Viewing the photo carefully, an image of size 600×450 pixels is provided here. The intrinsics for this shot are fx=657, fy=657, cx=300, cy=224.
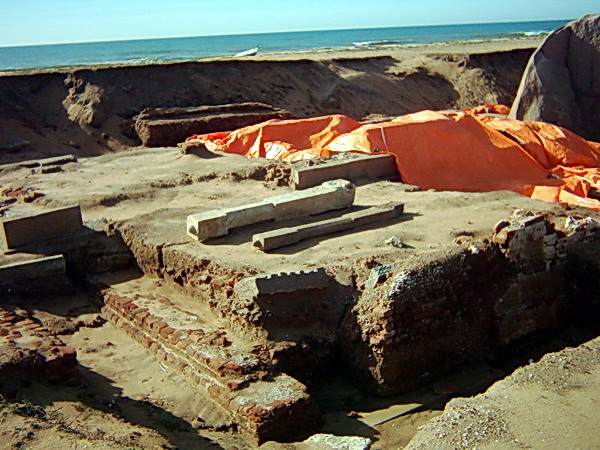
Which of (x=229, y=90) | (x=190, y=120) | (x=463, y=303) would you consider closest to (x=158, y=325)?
(x=463, y=303)

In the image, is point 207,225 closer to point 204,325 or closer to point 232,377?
point 204,325

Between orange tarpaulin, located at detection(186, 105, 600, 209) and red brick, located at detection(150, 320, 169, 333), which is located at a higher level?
orange tarpaulin, located at detection(186, 105, 600, 209)

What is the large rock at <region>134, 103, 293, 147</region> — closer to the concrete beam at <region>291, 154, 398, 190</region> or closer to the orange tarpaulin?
the orange tarpaulin

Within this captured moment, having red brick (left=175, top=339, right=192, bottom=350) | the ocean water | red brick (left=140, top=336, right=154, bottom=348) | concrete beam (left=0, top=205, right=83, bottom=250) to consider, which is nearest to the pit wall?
red brick (left=175, top=339, right=192, bottom=350)

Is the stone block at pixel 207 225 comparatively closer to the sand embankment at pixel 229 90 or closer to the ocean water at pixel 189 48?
the sand embankment at pixel 229 90

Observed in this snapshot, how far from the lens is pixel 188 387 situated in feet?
19.0

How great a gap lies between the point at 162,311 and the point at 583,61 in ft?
37.4

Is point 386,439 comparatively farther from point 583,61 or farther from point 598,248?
point 583,61

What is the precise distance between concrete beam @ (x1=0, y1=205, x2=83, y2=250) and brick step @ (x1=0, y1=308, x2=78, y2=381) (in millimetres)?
1942

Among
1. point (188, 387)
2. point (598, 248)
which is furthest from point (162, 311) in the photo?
point (598, 248)

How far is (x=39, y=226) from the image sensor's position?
7.99 meters

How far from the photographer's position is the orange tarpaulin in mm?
10938

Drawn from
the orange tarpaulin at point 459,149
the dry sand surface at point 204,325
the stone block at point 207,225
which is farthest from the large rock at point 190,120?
the stone block at point 207,225

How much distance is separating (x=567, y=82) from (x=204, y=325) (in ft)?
36.1
